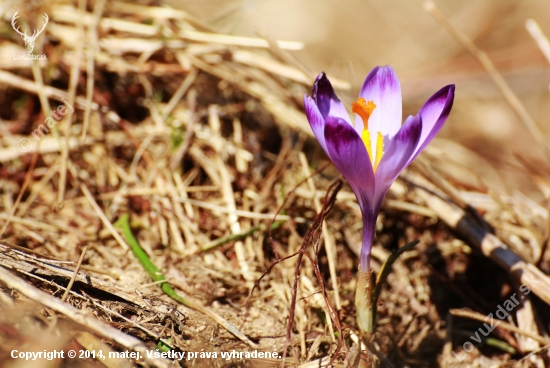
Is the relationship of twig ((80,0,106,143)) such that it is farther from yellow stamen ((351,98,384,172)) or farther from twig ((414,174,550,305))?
twig ((414,174,550,305))

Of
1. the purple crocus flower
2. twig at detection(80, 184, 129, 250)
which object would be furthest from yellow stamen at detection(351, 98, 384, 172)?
twig at detection(80, 184, 129, 250)

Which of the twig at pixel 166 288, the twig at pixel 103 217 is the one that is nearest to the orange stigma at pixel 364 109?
the twig at pixel 166 288

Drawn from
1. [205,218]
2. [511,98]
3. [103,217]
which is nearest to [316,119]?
[205,218]

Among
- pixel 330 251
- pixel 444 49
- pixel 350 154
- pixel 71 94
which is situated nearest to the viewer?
pixel 350 154

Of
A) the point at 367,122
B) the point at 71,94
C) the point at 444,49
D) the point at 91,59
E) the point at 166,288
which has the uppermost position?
the point at 444,49

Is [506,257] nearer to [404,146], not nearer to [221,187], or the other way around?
[404,146]

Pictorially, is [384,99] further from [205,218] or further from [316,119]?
[205,218]

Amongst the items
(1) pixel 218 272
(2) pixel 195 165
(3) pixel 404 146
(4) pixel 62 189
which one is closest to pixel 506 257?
(3) pixel 404 146
